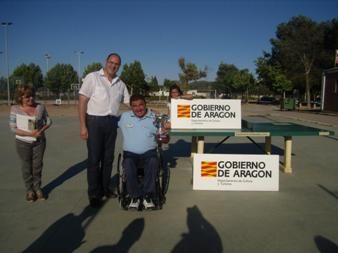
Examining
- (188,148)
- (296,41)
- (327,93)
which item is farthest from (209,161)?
(296,41)

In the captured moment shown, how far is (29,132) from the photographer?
15.7ft

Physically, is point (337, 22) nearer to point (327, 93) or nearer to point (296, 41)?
point (296, 41)

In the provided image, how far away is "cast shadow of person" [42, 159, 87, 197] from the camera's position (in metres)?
5.72

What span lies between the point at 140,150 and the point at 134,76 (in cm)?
5139

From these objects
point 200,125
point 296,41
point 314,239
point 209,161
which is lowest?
point 314,239

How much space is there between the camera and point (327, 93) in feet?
97.2

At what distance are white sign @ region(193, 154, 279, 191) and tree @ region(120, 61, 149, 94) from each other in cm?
4952

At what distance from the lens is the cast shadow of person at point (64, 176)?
5719 millimetres

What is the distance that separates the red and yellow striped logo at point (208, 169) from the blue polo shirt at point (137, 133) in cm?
108

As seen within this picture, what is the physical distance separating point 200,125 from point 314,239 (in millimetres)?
3203

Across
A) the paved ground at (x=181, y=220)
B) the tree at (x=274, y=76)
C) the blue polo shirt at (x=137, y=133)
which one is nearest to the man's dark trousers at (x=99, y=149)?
the blue polo shirt at (x=137, y=133)

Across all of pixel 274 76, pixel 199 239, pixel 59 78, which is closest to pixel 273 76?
pixel 274 76

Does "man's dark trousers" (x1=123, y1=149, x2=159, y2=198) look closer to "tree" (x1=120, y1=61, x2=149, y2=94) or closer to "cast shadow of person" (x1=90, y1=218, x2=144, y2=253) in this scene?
"cast shadow of person" (x1=90, y1=218, x2=144, y2=253)

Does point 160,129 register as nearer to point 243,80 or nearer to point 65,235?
point 65,235
